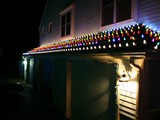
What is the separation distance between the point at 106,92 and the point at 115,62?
3.74 ft

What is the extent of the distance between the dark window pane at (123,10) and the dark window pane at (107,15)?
1.69ft

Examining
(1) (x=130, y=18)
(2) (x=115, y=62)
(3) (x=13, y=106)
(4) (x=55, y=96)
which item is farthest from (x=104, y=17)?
(3) (x=13, y=106)

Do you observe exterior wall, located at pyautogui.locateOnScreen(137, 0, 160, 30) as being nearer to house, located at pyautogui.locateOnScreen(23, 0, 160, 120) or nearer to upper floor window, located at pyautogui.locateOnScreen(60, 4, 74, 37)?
house, located at pyautogui.locateOnScreen(23, 0, 160, 120)

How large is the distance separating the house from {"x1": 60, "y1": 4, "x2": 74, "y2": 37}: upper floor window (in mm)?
67

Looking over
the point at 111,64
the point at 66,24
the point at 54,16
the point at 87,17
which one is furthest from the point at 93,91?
the point at 54,16

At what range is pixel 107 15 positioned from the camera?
9.09m

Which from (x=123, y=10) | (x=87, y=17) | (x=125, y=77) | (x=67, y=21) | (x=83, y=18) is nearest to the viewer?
(x=125, y=77)

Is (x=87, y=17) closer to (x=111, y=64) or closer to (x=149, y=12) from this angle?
(x=149, y=12)

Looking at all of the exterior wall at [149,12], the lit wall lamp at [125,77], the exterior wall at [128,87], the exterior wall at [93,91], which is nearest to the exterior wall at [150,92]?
the exterior wall at [128,87]

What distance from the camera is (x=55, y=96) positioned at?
1199cm

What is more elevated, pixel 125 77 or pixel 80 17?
pixel 80 17

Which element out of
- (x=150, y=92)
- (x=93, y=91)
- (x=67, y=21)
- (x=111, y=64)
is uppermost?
(x=67, y=21)

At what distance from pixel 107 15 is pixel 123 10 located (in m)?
1.15

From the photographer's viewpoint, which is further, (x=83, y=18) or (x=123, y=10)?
(x=83, y=18)
